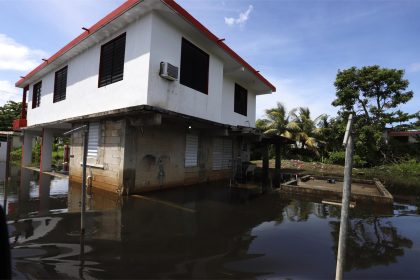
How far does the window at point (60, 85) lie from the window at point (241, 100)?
9333mm

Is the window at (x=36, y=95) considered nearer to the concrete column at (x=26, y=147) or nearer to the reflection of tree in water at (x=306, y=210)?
the concrete column at (x=26, y=147)

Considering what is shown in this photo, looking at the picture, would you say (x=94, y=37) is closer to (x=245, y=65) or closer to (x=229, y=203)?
(x=245, y=65)

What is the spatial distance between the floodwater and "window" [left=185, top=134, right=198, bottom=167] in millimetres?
3468

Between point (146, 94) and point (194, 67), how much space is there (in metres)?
3.20

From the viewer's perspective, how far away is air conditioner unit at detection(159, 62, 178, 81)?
8.61 m

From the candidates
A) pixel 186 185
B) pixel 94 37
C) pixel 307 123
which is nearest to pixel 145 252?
pixel 186 185

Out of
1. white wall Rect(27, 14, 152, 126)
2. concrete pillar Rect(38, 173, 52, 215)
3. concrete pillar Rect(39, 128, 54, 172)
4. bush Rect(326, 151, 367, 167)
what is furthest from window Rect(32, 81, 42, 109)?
bush Rect(326, 151, 367, 167)

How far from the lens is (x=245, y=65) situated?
13148mm

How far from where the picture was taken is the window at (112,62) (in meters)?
9.44

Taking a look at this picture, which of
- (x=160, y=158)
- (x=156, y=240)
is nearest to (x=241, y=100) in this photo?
(x=160, y=158)

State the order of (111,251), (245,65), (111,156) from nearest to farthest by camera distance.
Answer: (111,251) → (111,156) → (245,65)

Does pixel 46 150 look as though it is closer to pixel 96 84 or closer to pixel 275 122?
pixel 96 84

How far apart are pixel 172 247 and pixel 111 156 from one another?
5.72 metres

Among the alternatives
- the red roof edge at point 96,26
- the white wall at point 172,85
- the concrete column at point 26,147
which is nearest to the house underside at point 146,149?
the white wall at point 172,85
